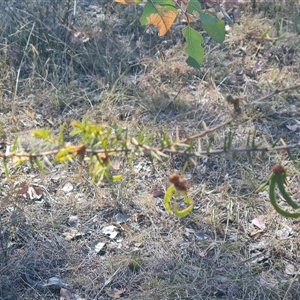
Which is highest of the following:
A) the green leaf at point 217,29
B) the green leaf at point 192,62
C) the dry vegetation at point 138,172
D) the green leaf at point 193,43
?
the green leaf at point 217,29

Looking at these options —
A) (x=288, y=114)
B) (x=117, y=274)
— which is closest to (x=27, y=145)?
(x=117, y=274)

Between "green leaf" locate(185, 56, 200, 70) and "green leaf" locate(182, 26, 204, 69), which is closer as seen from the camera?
"green leaf" locate(182, 26, 204, 69)

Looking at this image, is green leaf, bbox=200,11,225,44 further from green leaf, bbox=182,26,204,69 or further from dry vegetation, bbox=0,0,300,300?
dry vegetation, bbox=0,0,300,300

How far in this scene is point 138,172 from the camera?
3053mm

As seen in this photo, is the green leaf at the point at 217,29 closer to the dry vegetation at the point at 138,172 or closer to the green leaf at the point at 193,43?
the green leaf at the point at 193,43

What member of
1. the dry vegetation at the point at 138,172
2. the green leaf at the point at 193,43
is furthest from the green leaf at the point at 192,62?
the dry vegetation at the point at 138,172

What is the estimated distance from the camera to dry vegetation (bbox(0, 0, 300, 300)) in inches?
97.8

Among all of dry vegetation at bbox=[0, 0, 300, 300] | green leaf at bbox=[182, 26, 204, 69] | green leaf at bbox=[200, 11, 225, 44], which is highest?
green leaf at bbox=[200, 11, 225, 44]

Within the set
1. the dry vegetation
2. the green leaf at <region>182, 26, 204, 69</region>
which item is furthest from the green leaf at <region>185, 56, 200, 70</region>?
the dry vegetation

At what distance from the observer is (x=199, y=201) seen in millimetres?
2885

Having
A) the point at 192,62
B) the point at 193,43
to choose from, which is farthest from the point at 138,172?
the point at 193,43

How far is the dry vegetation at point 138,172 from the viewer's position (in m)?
2.48

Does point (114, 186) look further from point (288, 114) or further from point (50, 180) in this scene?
point (288, 114)

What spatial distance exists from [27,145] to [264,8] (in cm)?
229
